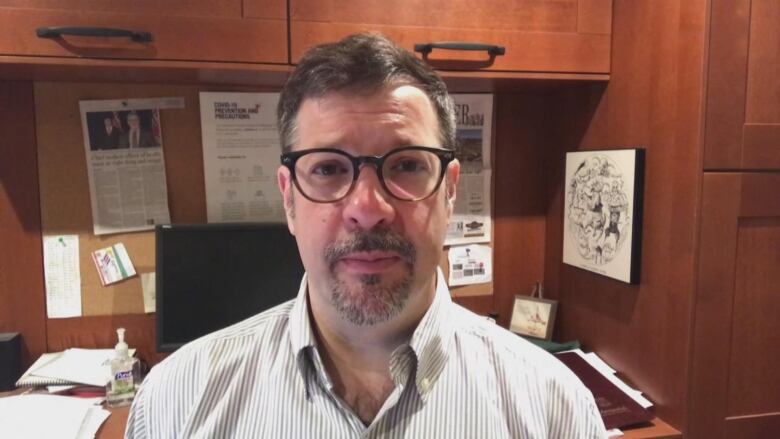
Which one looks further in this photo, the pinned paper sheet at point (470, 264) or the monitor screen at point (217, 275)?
the pinned paper sheet at point (470, 264)

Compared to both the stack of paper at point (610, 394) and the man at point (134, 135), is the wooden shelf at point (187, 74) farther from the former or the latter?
the stack of paper at point (610, 394)

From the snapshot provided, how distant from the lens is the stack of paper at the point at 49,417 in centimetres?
118

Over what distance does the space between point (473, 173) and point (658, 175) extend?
0.59m

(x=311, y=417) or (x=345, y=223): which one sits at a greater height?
(x=345, y=223)

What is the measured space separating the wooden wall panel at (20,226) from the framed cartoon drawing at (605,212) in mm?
1484

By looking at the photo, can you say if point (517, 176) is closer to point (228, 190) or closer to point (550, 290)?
point (550, 290)

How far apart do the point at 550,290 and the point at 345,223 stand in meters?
1.18

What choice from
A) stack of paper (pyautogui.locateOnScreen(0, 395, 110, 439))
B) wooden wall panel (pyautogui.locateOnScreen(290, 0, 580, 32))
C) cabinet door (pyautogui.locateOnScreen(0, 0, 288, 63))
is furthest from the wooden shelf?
stack of paper (pyautogui.locateOnScreen(0, 395, 110, 439))

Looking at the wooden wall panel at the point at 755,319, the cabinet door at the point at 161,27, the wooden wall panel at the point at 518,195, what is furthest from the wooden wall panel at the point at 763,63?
the cabinet door at the point at 161,27

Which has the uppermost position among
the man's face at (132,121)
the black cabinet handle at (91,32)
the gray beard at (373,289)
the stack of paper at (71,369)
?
the black cabinet handle at (91,32)

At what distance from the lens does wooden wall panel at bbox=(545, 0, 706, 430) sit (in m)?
1.16

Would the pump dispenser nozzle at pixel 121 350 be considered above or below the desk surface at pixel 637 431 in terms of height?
above

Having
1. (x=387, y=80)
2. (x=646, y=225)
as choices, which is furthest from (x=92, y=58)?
(x=646, y=225)

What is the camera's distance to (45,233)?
4.91ft
